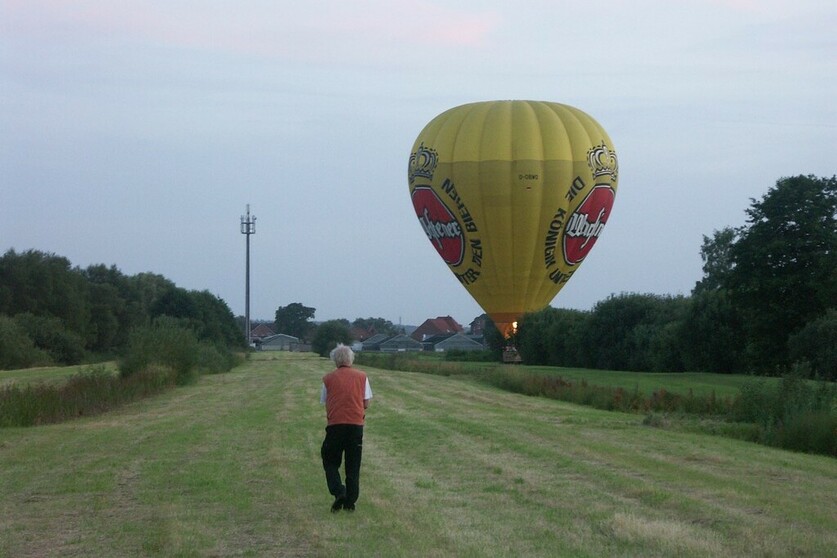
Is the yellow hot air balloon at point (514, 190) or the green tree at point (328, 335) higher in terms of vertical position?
the yellow hot air balloon at point (514, 190)

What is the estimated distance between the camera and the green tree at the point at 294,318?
168625 millimetres

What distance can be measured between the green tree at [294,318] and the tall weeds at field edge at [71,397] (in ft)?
443

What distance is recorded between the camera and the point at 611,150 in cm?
4366

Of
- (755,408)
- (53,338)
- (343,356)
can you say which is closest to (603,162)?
(755,408)

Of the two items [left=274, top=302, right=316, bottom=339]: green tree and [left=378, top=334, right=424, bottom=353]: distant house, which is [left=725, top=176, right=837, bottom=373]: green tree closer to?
[left=378, top=334, right=424, bottom=353]: distant house

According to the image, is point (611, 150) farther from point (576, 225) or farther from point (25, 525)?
point (25, 525)

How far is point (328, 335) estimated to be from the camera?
91.1 m

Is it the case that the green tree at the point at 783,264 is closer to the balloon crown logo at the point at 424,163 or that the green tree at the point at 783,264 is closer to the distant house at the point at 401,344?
the balloon crown logo at the point at 424,163

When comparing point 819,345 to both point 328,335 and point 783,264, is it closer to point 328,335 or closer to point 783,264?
point 783,264

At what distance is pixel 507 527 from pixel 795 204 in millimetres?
42228

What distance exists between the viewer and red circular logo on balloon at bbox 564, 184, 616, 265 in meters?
42.7

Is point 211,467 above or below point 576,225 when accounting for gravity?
below

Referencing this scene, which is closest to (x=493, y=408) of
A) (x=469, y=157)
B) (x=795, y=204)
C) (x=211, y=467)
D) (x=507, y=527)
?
(x=211, y=467)

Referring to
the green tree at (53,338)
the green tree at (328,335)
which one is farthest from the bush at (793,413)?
the green tree at (328,335)
